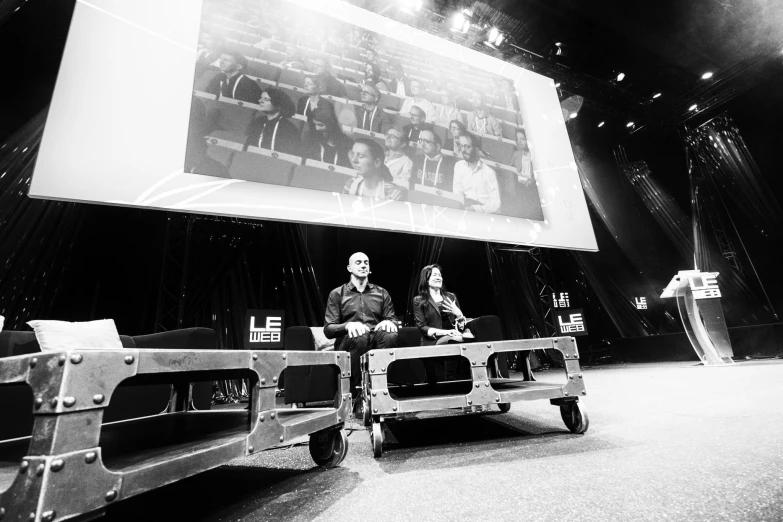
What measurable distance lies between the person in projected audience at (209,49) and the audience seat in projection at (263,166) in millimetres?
780

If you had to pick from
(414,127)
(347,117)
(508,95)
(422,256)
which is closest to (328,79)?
(347,117)

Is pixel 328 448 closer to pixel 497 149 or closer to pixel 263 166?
pixel 263 166

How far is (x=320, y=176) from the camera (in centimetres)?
265

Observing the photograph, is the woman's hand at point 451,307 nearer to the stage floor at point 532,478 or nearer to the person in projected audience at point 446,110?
the stage floor at point 532,478

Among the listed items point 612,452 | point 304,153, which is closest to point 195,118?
point 304,153

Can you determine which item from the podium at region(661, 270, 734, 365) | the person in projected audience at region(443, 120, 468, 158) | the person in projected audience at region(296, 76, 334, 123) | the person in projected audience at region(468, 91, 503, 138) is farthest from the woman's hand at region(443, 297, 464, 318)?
the podium at region(661, 270, 734, 365)

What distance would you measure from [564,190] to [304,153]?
2.67m

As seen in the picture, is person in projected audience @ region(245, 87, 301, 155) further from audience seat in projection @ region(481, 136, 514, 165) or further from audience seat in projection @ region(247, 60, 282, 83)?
audience seat in projection @ region(481, 136, 514, 165)

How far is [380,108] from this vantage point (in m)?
3.06

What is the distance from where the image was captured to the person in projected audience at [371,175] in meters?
2.75

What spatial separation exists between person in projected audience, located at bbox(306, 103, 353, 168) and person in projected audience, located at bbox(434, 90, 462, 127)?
972mm

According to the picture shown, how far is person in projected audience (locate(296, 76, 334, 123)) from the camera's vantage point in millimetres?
2770

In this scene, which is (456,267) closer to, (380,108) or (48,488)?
(380,108)

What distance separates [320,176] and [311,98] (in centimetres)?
72
